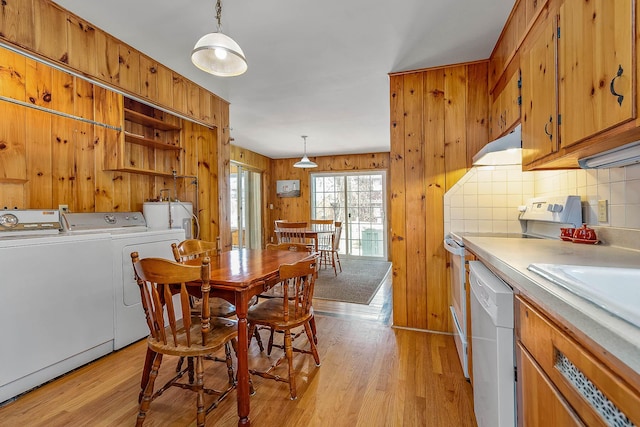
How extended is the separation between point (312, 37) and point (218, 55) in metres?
0.82

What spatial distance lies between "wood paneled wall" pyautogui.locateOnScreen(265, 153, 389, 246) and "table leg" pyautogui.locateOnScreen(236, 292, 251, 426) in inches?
210

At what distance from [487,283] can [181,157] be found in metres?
3.15

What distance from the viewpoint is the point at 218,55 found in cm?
167

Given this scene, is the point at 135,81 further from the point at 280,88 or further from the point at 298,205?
the point at 298,205

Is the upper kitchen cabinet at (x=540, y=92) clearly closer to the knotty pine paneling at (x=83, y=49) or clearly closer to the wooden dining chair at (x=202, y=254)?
the wooden dining chair at (x=202, y=254)

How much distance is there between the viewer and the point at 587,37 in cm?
106

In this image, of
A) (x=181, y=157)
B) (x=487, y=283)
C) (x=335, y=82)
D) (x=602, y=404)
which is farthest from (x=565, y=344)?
(x=181, y=157)

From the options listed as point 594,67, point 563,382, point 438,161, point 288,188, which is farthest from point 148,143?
point 288,188

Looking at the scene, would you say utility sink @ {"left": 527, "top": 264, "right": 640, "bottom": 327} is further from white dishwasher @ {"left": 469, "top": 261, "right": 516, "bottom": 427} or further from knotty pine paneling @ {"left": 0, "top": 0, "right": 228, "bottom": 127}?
knotty pine paneling @ {"left": 0, "top": 0, "right": 228, "bottom": 127}

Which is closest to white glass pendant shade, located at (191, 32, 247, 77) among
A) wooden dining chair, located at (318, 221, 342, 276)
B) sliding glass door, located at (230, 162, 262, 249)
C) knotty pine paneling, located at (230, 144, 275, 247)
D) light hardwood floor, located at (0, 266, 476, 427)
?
light hardwood floor, located at (0, 266, 476, 427)

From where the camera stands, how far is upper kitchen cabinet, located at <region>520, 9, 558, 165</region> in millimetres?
1341

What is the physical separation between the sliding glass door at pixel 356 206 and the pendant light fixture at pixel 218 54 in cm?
492

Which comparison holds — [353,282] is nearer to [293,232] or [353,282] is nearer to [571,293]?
[293,232]

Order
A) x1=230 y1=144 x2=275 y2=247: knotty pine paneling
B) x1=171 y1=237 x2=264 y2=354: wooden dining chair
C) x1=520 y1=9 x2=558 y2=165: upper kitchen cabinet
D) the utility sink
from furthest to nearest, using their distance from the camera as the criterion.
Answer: x1=230 y1=144 x2=275 y2=247: knotty pine paneling < x1=171 y1=237 x2=264 y2=354: wooden dining chair < x1=520 y1=9 x2=558 y2=165: upper kitchen cabinet < the utility sink
